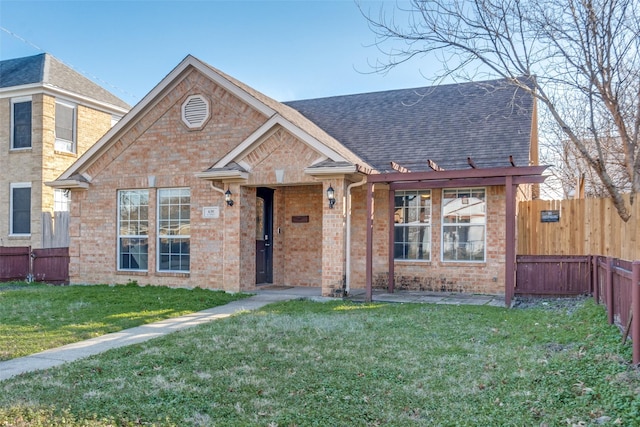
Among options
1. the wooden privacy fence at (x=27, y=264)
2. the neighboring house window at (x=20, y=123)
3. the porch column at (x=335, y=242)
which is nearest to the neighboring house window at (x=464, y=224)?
the porch column at (x=335, y=242)

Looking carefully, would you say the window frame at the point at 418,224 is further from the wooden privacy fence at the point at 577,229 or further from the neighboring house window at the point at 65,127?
the neighboring house window at the point at 65,127

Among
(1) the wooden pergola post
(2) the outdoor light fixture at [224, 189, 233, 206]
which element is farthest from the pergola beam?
(2) the outdoor light fixture at [224, 189, 233, 206]

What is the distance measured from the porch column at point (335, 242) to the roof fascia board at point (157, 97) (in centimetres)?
279

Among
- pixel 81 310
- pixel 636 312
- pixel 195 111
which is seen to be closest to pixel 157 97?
pixel 195 111

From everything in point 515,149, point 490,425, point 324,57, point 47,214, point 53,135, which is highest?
point 324,57

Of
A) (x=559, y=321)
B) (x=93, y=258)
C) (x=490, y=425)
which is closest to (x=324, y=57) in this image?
(x=93, y=258)

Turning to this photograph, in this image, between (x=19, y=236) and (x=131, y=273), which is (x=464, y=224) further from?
(x=19, y=236)

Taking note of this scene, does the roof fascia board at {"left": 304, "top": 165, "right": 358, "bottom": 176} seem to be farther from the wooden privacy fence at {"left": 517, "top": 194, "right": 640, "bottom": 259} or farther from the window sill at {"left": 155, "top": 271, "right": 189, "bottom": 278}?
the wooden privacy fence at {"left": 517, "top": 194, "right": 640, "bottom": 259}

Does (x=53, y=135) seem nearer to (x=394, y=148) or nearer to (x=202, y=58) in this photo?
(x=202, y=58)

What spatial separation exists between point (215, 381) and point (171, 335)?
99.4 inches

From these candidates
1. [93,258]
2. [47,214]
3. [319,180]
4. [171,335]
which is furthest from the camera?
[47,214]

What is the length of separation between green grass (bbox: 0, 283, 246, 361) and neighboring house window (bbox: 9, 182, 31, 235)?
6405 mm

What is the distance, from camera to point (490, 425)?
413 cm

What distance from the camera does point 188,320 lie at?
29.3ft
